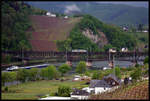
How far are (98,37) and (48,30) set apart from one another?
5349 mm

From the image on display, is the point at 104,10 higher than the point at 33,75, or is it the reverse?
the point at 104,10

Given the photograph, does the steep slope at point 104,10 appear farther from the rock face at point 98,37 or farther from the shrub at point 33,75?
the shrub at point 33,75

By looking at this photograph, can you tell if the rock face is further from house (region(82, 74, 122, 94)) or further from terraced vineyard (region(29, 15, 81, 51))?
house (region(82, 74, 122, 94))

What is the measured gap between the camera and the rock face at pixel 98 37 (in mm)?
32562

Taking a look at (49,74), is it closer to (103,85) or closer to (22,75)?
(22,75)

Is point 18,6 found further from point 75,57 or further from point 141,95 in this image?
point 141,95

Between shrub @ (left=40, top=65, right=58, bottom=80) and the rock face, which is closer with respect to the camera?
shrub @ (left=40, top=65, right=58, bottom=80)

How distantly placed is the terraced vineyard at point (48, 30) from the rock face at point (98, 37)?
3.22 m

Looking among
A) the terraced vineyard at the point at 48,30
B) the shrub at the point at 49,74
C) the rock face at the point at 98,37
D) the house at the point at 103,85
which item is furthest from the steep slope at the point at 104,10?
the house at the point at 103,85

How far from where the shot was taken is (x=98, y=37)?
1428 inches

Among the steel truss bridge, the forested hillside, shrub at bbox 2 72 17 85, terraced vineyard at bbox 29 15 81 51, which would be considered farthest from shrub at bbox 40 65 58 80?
terraced vineyard at bbox 29 15 81 51

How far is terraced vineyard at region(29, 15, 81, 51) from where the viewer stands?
36656 mm

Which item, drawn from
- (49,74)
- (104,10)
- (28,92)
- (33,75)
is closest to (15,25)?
(104,10)

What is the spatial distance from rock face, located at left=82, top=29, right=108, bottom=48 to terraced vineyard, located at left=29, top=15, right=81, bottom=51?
10.6 ft
